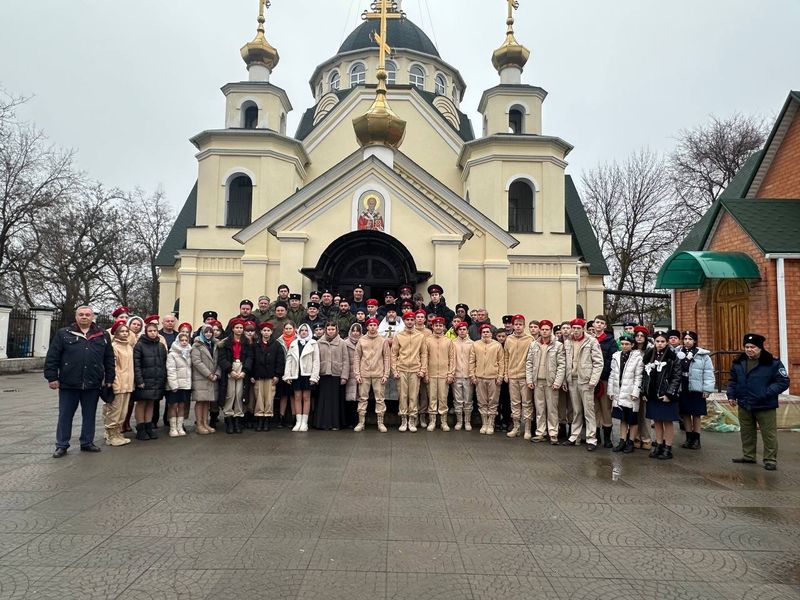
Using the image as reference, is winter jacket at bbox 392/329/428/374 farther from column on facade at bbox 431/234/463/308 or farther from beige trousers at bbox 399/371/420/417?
column on facade at bbox 431/234/463/308

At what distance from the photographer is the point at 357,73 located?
28.6m

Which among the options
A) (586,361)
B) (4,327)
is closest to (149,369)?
(586,361)

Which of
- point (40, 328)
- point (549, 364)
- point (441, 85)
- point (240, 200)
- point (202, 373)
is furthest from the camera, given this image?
point (441, 85)

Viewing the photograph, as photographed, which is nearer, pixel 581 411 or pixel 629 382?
pixel 629 382

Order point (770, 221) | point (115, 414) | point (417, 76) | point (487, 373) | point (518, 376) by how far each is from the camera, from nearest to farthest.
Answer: point (115, 414) → point (518, 376) → point (487, 373) → point (770, 221) → point (417, 76)

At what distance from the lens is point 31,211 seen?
23375 millimetres

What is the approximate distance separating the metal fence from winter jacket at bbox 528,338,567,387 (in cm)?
2122

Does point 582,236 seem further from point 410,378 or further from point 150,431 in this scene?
point 150,431

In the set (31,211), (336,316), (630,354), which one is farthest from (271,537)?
(31,211)

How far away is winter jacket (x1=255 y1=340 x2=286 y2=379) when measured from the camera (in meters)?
8.59

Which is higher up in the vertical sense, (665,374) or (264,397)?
(665,374)

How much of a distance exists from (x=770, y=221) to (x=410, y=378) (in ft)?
29.2

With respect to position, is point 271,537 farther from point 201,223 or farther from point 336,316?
point 201,223

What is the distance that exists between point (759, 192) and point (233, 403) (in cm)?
1371
